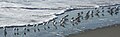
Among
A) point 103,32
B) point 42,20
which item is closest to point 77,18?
point 42,20

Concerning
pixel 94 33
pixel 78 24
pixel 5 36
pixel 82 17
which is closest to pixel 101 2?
pixel 82 17

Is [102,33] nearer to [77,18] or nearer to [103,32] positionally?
[103,32]

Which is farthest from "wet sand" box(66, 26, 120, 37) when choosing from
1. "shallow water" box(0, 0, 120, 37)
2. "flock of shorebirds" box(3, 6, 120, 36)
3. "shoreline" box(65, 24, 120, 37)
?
"flock of shorebirds" box(3, 6, 120, 36)

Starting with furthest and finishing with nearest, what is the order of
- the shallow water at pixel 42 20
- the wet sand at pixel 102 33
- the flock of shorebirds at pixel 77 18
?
1. the flock of shorebirds at pixel 77 18
2. the shallow water at pixel 42 20
3. the wet sand at pixel 102 33

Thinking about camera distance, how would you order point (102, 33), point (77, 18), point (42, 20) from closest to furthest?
point (102, 33), point (42, 20), point (77, 18)

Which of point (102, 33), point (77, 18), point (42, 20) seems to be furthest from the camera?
point (77, 18)

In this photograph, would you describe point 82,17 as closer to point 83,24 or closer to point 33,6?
point 83,24

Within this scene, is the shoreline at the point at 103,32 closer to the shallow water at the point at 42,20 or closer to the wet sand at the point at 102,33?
the wet sand at the point at 102,33

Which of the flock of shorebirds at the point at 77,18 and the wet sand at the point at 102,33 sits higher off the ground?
the flock of shorebirds at the point at 77,18

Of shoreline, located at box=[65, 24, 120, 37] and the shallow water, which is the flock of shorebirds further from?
shoreline, located at box=[65, 24, 120, 37]

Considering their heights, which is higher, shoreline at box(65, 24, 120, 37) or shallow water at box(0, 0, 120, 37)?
shallow water at box(0, 0, 120, 37)

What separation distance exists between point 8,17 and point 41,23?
100 centimetres

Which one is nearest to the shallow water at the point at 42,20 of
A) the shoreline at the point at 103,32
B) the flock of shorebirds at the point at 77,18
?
the flock of shorebirds at the point at 77,18

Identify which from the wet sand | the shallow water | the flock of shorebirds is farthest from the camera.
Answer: the flock of shorebirds
